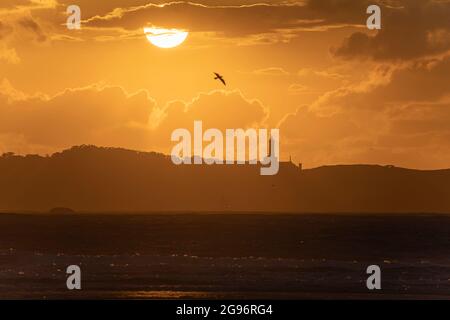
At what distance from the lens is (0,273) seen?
2542 inches

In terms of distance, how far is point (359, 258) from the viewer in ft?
317

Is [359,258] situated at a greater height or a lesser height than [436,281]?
greater
